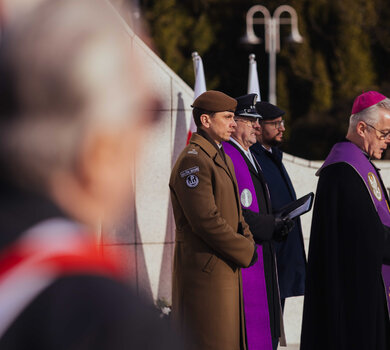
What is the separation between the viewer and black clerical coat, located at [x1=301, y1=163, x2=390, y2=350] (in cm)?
371

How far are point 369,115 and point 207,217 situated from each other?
1.00 meters

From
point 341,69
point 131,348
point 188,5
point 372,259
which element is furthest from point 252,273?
point 188,5

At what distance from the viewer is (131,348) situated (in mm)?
762

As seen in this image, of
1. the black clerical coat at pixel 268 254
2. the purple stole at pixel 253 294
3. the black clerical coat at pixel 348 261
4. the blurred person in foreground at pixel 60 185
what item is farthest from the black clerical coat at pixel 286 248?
the blurred person in foreground at pixel 60 185

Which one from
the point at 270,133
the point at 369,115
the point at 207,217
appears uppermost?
the point at 369,115

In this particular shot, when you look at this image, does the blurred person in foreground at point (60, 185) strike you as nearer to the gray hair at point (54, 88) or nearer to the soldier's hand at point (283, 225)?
the gray hair at point (54, 88)

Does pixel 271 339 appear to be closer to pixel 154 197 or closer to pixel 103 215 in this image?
pixel 154 197

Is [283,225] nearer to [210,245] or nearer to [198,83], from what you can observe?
[210,245]

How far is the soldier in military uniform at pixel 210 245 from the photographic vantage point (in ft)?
12.2

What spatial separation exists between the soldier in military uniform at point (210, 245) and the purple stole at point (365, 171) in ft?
1.83

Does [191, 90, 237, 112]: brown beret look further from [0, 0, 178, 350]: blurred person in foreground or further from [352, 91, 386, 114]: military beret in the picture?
[0, 0, 178, 350]: blurred person in foreground

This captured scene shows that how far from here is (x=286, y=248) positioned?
16.3 ft

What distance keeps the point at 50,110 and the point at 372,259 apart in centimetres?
317

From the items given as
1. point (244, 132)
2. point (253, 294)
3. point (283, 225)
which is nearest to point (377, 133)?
point (283, 225)
